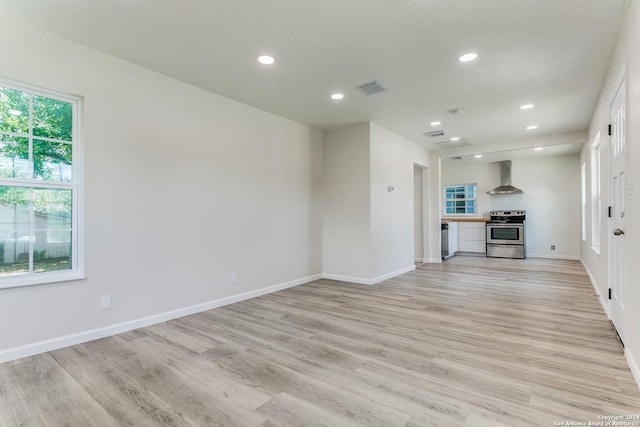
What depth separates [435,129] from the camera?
5609 mm

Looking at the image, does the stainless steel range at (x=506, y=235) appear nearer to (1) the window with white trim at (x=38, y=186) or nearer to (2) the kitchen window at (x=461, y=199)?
(2) the kitchen window at (x=461, y=199)

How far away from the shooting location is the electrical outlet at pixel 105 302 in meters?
2.92

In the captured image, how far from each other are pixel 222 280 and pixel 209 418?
7.65 feet

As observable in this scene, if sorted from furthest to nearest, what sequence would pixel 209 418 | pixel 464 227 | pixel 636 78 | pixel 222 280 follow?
pixel 464 227 < pixel 222 280 < pixel 636 78 < pixel 209 418

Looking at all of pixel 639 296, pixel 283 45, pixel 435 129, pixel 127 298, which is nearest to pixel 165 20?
pixel 283 45

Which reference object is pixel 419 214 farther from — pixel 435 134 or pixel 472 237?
pixel 472 237

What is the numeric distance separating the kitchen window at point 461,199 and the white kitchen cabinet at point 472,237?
549 mm

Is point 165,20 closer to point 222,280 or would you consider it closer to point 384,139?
point 222,280

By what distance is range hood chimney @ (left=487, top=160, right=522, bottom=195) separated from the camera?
834 cm

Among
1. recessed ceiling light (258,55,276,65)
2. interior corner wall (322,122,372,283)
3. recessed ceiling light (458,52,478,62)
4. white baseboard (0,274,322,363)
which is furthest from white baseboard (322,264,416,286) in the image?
recessed ceiling light (258,55,276,65)

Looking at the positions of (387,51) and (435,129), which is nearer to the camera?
(387,51)

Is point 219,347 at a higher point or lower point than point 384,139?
lower

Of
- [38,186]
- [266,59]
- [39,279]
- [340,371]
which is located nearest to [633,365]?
[340,371]

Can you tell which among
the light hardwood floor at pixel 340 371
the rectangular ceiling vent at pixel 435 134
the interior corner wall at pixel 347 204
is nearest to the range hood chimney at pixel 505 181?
the rectangular ceiling vent at pixel 435 134
